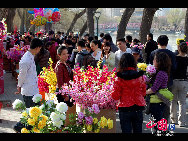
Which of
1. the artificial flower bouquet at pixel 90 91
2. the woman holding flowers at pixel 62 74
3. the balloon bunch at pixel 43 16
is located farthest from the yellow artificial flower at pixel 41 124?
the balloon bunch at pixel 43 16

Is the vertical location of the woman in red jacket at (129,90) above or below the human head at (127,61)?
below

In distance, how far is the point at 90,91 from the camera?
5.26m

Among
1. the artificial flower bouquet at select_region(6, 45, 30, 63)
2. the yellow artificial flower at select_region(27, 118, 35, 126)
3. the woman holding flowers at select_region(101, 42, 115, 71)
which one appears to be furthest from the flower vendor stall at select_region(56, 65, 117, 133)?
the artificial flower bouquet at select_region(6, 45, 30, 63)

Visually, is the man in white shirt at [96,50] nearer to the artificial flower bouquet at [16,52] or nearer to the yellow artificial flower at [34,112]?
the yellow artificial flower at [34,112]

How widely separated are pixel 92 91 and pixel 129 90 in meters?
1.08

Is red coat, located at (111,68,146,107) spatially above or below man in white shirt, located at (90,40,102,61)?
below

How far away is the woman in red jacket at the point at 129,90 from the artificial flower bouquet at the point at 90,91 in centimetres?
79

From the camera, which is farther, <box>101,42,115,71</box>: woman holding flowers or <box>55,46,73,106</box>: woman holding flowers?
<box>101,42,115,71</box>: woman holding flowers

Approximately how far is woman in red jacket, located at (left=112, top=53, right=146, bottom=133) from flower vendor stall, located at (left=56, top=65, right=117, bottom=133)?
0.79m

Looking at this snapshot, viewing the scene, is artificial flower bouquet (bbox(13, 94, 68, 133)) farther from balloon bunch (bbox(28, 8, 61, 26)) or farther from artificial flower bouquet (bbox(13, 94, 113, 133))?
balloon bunch (bbox(28, 8, 61, 26))

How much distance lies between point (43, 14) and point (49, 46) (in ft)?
26.5

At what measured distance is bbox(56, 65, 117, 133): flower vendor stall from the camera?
5.22 m

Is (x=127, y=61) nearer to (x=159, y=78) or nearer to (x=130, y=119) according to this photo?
(x=130, y=119)

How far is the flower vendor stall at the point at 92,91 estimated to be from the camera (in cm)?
522
